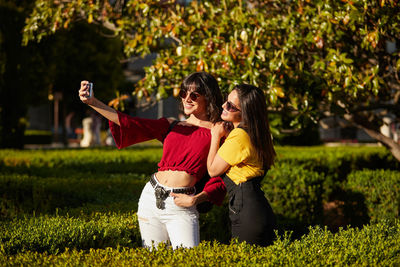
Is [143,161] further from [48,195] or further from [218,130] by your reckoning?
[218,130]

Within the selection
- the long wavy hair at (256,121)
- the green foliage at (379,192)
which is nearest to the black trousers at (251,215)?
the long wavy hair at (256,121)

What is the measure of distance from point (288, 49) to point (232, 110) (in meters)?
3.37

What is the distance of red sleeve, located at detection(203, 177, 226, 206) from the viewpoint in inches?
144

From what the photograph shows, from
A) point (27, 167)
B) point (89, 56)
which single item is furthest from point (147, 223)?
point (89, 56)

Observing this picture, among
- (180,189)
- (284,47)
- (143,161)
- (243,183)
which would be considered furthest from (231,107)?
(143,161)

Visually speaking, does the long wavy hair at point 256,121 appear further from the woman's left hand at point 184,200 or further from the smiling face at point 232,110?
the woman's left hand at point 184,200

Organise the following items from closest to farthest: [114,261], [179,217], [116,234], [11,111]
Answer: [114,261]
[179,217]
[116,234]
[11,111]

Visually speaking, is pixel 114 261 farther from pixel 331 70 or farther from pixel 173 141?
pixel 331 70

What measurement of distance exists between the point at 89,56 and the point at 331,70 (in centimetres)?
2006

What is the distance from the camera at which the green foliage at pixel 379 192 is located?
24.2ft

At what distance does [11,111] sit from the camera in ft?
50.1

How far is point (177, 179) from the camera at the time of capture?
3633 millimetres

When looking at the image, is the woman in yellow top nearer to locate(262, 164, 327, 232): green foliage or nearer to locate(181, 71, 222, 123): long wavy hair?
locate(181, 71, 222, 123): long wavy hair

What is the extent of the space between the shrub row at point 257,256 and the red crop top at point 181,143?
465 mm
